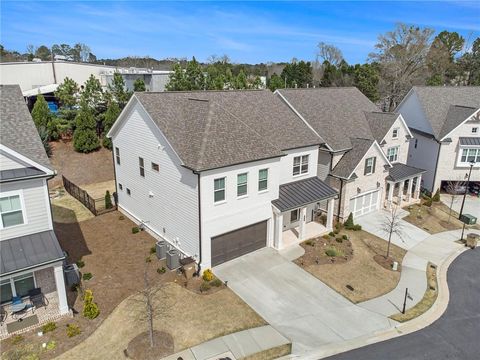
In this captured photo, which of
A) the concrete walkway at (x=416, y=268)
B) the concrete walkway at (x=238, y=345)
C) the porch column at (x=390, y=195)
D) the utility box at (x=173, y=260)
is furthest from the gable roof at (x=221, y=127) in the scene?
the concrete walkway at (x=416, y=268)

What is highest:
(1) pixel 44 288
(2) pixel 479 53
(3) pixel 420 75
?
(2) pixel 479 53

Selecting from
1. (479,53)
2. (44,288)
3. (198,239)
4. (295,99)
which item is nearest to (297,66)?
(479,53)

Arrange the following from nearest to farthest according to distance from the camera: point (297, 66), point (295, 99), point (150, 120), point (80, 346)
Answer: point (80, 346)
point (150, 120)
point (295, 99)
point (297, 66)

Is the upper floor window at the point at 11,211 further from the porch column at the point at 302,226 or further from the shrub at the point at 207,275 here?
the porch column at the point at 302,226

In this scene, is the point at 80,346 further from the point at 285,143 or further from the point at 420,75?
the point at 420,75

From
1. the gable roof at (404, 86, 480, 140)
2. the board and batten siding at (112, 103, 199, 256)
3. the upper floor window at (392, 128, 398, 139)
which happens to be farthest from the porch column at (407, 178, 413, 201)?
the board and batten siding at (112, 103, 199, 256)

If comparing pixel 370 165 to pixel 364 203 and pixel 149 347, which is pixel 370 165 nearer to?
pixel 364 203
